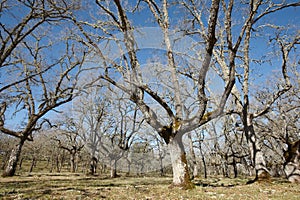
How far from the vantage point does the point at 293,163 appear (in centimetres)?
1147

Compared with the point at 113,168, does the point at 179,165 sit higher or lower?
lower

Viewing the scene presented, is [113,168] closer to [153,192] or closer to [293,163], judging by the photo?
[153,192]

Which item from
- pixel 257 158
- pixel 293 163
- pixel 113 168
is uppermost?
pixel 113 168

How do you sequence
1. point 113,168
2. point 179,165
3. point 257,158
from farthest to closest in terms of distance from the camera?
point 113,168, point 257,158, point 179,165

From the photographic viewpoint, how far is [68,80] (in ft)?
58.7

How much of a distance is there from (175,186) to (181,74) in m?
7.81

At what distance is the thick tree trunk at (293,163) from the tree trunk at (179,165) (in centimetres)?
723

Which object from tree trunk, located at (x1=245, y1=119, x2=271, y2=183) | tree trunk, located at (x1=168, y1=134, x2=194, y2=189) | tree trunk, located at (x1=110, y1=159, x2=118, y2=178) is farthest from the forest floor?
tree trunk, located at (x1=110, y1=159, x2=118, y2=178)

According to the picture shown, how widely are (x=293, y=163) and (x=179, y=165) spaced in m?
7.69

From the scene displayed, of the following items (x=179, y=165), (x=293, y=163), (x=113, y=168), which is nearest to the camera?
(x=179, y=165)

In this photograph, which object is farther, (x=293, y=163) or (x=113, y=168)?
(x=113, y=168)

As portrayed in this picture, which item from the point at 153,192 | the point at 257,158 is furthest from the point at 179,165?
the point at 257,158

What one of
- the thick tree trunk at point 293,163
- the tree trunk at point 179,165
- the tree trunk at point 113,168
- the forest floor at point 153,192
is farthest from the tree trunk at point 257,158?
the tree trunk at point 113,168

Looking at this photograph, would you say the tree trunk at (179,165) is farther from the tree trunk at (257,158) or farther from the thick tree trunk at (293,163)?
the thick tree trunk at (293,163)
